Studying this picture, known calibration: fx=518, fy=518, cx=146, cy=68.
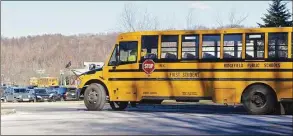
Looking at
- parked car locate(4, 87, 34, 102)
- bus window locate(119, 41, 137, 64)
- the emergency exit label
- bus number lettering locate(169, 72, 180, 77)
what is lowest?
parked car locate(4, 87, 34, 102)

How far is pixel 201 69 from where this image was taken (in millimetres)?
19047

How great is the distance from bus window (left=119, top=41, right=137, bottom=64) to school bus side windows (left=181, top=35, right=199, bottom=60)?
2.01 metres

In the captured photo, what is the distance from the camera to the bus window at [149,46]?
19.8 meters

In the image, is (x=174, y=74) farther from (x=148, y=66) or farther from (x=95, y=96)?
(x=95, y=96)

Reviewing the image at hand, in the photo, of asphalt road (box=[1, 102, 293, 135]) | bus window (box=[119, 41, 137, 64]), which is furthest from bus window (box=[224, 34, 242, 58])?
bus window (box=[119, 41, 137, 64])

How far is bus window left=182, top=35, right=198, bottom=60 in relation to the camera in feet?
63.2

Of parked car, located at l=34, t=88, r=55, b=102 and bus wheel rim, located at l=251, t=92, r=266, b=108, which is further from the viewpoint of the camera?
parked car, located at l=34, t=88, r=55, b=102

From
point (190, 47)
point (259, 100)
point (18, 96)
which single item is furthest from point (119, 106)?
point (18, 96)

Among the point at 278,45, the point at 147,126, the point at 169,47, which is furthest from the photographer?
the point at 169,47

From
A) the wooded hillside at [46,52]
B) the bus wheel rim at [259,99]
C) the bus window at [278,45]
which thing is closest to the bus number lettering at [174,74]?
the bus wheel rim at [259,99]

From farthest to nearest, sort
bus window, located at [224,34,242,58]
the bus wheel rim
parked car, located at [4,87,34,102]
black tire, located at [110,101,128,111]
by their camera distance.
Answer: parked car, located at [4,87,34,102] < black tire, located at [110,101,128,111] < bus window, located at [224,34,242,58] < the bus wheel rim

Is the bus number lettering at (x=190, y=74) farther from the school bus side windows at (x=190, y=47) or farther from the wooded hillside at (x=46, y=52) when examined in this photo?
the wooded hillside at (x=46, y=52)

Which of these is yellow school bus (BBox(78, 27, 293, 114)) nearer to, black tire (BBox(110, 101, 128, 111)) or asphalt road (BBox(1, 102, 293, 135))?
black tire (BBox(110, 101, 128, 111))

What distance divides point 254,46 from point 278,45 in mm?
837
